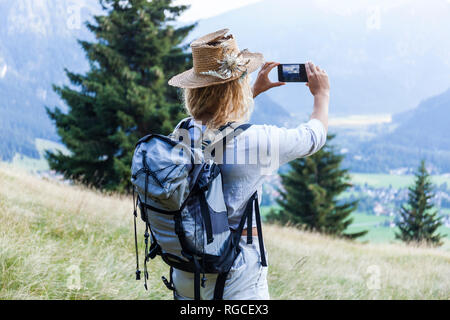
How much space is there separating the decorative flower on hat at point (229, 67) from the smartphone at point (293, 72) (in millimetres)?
239

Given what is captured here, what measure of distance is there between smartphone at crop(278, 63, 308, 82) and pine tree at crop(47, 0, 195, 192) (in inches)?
634

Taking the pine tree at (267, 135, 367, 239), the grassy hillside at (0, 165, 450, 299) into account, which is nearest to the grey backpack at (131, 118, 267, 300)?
the grassy hillside at (0, 165, 450, 299)

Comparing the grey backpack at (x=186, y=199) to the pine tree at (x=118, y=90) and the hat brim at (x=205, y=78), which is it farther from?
the pine tree at (x=118, y=90)

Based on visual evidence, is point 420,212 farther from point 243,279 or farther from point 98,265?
point 243,279

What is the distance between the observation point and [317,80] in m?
1.96

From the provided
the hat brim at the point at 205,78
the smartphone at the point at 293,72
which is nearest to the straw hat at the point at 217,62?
the hat brim at the point at 205,78

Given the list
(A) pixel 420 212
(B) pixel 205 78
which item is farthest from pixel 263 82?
(A) pixel 420 212

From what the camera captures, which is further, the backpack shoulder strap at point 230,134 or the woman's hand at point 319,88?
the woman's hand at point 319,88

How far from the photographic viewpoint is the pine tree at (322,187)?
29406 mm

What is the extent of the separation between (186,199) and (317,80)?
2.64ft
